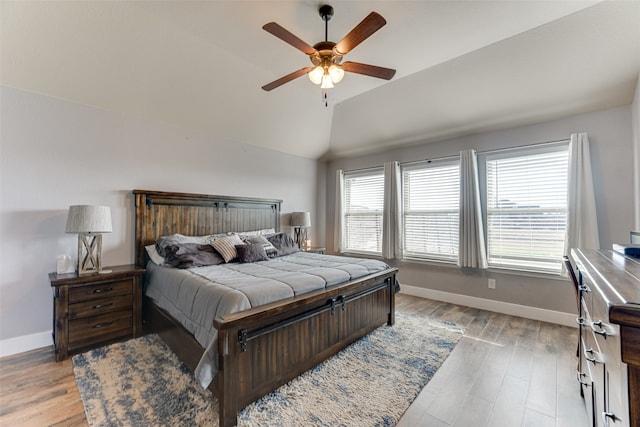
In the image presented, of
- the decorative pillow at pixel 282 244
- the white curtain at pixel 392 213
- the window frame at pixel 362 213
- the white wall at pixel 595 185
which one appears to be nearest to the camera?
the white wall at pixel 595 185

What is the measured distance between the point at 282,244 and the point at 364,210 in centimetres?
196

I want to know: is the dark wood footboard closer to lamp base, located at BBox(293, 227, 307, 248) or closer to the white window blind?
the white window blind

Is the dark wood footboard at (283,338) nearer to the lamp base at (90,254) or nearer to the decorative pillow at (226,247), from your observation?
the decorative pillow at (226,247)

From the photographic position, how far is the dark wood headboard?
10.5ft

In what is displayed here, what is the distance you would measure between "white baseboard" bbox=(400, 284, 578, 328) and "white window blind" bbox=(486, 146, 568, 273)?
1.66ft

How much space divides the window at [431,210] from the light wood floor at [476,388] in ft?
5.03

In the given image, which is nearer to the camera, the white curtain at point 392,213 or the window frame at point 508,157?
the window frame at point 508,157

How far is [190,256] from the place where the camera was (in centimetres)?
282

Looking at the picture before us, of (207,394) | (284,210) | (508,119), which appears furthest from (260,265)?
(508,119)

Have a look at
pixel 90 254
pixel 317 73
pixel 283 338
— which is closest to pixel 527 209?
pixel 317 73

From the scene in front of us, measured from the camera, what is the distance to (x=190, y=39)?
2629 mm

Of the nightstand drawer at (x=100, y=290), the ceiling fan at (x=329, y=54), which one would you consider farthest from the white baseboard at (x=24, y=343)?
the ceiling fan at (x=329, y=54)

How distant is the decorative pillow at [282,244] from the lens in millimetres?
3791

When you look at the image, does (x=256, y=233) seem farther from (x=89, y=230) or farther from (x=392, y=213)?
(x=392, y=213)
